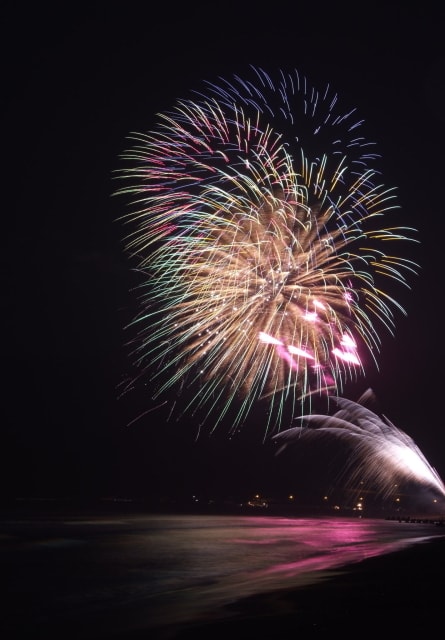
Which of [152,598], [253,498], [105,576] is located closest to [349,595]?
[152,598]

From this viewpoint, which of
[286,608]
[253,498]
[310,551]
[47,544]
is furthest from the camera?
[253,498]

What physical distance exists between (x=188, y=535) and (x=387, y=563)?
80.6 feet

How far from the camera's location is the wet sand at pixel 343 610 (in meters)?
13.4

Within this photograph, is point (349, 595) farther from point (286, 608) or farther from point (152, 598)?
point (152, 598)

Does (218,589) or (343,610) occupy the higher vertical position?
(343,610)

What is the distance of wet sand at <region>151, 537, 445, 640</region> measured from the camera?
13.4m

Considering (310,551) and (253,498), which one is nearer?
(310,551)

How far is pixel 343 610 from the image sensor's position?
51.1ft

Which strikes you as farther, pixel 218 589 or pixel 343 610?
pixel 218 589

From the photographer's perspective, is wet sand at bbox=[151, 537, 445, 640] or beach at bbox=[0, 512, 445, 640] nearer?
wet sand at bbox=[151, 537, 445, 640]

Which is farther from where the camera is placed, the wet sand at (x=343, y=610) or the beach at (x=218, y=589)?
the beach at (x=218, y=589)

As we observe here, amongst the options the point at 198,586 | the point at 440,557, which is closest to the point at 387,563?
the point at 440,557

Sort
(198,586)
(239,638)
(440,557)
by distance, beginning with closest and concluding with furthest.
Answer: (239,638), (198,586), (440,557)

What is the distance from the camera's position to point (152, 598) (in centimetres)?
2039
